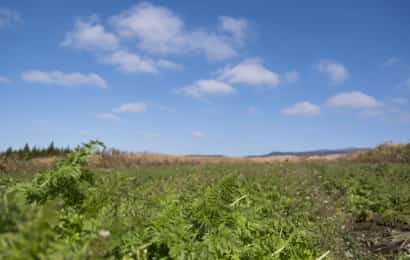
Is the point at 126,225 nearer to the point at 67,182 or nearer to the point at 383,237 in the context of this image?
the point at 67,182

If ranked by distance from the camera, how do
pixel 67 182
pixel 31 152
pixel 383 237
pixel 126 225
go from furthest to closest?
pixel 31 152 < pixel 383 237 < pixel 67 182 < pixel 126 225

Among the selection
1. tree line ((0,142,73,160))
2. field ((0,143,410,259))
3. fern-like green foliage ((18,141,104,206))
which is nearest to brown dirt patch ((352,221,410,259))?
field ((0,143,410,259))

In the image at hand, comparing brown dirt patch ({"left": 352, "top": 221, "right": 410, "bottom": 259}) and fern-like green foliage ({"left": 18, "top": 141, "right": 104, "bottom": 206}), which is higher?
fern-like green foliage ({"left": 18, "top": 141, "right": 104, "bottom": 206})

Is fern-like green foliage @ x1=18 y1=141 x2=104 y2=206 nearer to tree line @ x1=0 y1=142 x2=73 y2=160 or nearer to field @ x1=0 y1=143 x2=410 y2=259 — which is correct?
field @ x1=0 y1=143 x2=410 y2=259

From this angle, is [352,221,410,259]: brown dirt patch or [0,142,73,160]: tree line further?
[0,142,73,160]: tree line

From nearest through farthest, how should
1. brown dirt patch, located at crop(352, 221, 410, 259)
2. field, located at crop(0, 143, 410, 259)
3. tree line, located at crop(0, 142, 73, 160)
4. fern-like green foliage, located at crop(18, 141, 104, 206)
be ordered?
field, located at crop(0, 143, 410, 259) < fern-like green foliage, located at crop(18, 141, 104, 206) < brown dirt patch, located at crop(352, 221, 410, 259) < tree line, located at crop(0, 142, 73, 160)

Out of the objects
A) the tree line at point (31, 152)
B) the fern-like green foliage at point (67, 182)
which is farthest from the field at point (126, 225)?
the tree line at point (31, 152)

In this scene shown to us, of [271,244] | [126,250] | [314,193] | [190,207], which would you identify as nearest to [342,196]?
[314,193]

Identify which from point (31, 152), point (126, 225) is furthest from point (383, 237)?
point (31, 152)

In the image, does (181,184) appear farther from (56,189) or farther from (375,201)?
(56,189)

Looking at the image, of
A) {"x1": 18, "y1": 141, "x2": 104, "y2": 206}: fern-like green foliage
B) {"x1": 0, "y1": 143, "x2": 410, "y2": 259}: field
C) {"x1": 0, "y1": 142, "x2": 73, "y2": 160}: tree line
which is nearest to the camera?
{"x1": 0, "y1": 143, "x2": 410, "y2": 259}: field

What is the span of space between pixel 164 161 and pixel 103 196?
66.2 ft

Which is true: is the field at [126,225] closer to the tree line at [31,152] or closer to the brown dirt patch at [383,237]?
the brown dirt patch at [383,237]

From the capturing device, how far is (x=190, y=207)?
8.17ft
